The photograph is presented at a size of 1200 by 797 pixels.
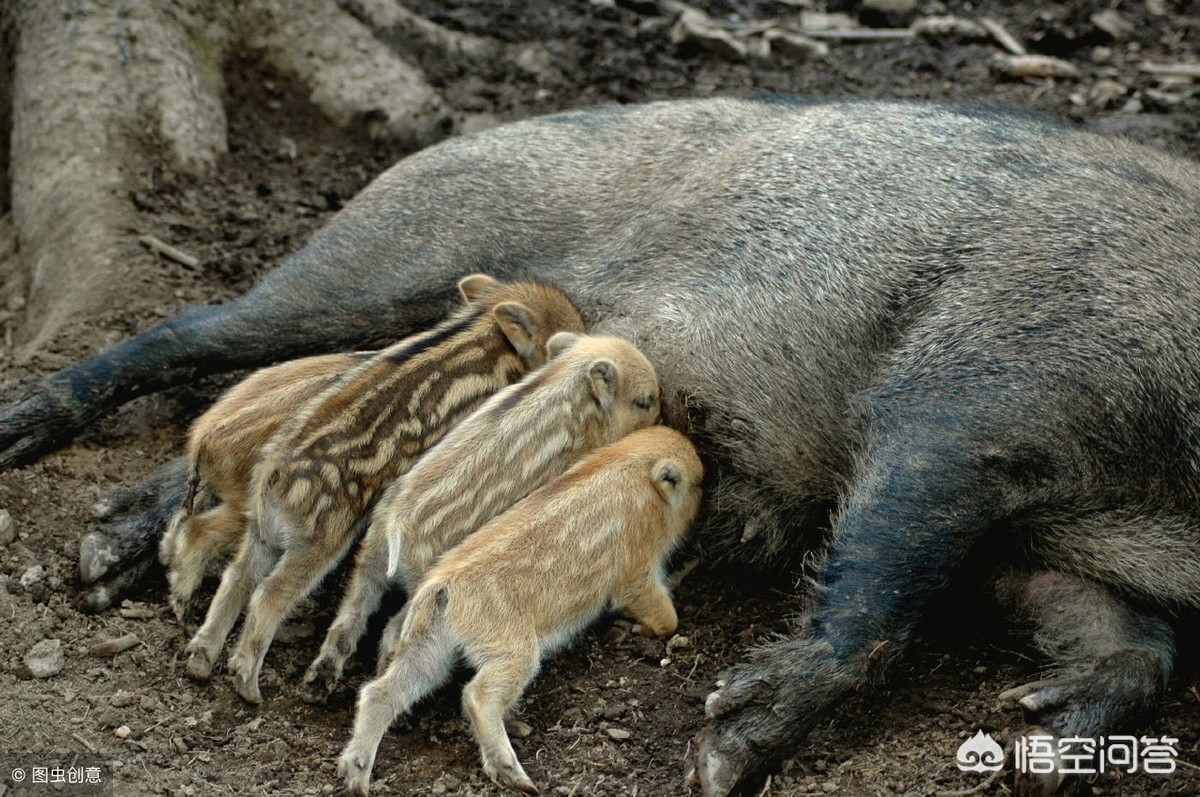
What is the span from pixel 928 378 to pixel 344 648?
1794 millimetres

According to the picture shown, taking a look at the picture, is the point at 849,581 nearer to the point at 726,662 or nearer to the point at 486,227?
the point at 726,662

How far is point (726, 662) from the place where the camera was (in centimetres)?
371

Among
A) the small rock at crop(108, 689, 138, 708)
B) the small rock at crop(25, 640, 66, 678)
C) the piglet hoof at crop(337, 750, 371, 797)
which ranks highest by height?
the piglet hoof at crop(337, 750, 371, 797)

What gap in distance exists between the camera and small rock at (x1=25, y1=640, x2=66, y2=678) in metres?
3.49

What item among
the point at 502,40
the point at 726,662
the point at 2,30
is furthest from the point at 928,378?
the point at 2,30

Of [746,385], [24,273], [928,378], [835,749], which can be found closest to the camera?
[835,749]

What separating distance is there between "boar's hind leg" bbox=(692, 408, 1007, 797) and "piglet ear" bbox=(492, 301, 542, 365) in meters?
1.15

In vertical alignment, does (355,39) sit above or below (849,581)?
above

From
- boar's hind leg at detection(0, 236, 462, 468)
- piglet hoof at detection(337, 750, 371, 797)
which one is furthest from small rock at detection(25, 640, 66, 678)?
boar's hind leg at detection(0, 236, 462, 468)

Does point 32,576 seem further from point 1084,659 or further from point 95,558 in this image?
point 1084,659

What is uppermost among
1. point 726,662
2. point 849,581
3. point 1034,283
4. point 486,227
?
point 1034,283

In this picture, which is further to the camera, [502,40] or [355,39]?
[502,40]

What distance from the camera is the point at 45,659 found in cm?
353

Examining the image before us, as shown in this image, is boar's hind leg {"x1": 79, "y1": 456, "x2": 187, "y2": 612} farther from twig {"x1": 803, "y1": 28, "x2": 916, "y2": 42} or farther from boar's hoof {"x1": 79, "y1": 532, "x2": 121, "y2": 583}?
twig {"x1": 803, "y1": 28, "x2": 916, "y2": 42}
